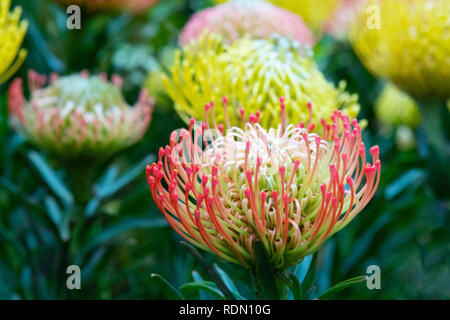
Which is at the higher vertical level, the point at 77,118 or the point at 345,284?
the point at 77,118

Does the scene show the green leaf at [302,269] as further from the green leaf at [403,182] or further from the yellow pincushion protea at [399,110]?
the yellow pincushion protea at [399,110]

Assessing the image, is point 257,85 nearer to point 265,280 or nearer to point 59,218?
point 265,280

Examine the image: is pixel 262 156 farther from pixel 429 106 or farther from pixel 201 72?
pixel 429 106

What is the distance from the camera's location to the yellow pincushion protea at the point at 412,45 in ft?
2.62

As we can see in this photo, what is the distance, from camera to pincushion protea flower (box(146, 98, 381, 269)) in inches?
18.9

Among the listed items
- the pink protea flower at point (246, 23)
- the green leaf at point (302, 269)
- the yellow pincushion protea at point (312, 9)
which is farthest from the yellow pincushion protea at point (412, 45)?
the green leaf at point (302, 269)

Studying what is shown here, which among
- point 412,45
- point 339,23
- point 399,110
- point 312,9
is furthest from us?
point 339,23

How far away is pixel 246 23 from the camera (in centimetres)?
86

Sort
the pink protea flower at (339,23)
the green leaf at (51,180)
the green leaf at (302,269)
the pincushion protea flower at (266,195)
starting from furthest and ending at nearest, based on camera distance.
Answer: the pink protea flower at (339,23) → the green leaf at (51,180) → the green leaf at (302,269) → the pincushion protea flower at (266,195)

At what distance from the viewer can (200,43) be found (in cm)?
75

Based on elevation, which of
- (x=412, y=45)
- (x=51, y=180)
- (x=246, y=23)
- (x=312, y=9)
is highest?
(x=312, y=9)

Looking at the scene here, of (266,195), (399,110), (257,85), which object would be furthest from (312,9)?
(266,195)

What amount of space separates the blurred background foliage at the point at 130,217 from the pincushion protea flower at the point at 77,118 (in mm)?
77

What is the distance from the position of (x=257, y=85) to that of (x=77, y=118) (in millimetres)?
380
